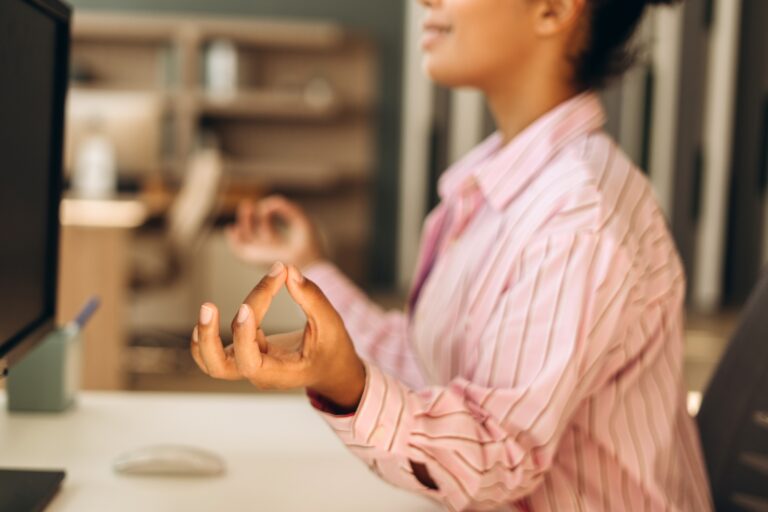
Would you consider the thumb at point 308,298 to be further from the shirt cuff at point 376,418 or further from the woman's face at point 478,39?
the woman's face at point 478,39

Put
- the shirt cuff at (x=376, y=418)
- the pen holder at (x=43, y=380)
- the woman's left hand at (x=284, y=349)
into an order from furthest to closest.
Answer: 1. the pen holder at (x=43, y=380)
2. the shirt cuff at (x=376, y=418)
3. the woman's left hand at (x=284, y=349)

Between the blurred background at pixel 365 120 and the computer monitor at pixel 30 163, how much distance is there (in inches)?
160

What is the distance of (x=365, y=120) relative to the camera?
6.27 meters

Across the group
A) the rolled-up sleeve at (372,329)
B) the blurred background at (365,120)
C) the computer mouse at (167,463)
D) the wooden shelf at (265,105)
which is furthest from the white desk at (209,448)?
the wooden shelf at (265,105)

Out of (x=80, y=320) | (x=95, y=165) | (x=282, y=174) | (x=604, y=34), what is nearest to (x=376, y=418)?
(x=604, y=34)

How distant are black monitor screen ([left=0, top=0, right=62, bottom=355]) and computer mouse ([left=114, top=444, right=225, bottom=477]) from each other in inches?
6.6

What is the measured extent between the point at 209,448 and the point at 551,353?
45 centimetres

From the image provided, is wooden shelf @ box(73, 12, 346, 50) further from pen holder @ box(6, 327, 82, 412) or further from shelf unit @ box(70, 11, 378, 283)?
pen holder @ box(6, 327, 82, 412)

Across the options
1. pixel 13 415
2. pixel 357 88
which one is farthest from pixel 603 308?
pixel 357 88

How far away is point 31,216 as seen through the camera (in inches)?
38.8

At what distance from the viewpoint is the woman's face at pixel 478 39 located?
39.2 inches

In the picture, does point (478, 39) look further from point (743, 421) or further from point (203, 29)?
point (203, 29)

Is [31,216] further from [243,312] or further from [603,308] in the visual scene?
[603,308]

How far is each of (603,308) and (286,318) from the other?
3729mm
